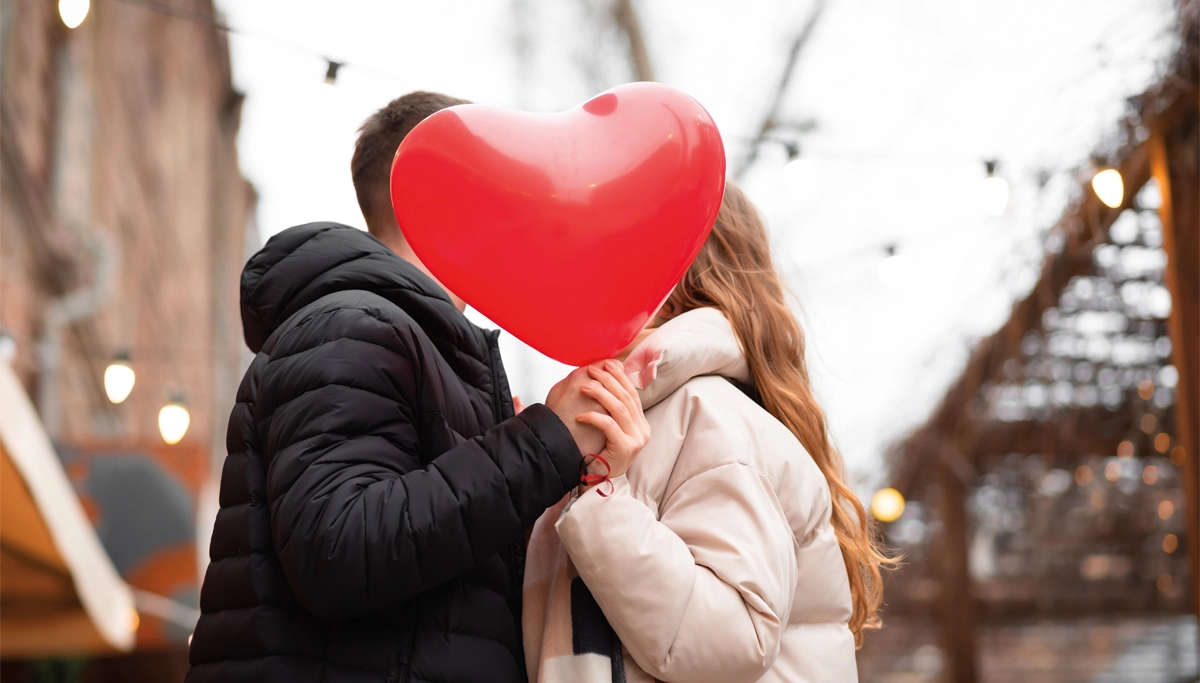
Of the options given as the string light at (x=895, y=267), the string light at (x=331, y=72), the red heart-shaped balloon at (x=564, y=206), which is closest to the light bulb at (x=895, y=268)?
the string light at (x=895, y=267)

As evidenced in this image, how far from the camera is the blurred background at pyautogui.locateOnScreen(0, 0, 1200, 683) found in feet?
13.9

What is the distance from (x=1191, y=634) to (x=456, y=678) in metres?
12.5

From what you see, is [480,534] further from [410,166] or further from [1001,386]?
Result: [1001,386]

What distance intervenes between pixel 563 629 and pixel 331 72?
2898 mm

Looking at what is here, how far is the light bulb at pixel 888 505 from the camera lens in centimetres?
802

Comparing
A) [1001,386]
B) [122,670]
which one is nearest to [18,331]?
[122,670]

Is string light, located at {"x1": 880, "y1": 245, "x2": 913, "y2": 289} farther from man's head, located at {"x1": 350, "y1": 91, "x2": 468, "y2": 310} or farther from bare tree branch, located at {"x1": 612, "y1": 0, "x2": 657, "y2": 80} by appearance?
man's head, located at {"x1": 350, "y1": 91, "x2": 468, "y2": 310}

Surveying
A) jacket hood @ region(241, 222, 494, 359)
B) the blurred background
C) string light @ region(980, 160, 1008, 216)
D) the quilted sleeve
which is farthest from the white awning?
string light @ region(980, 160, 1008, 216)

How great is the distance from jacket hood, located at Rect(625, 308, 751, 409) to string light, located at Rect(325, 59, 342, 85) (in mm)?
2574

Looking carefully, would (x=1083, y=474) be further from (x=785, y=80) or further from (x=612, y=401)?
(x=612, y=401)

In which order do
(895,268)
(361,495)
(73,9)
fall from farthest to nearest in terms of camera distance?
1. (895,268)
2. (73,9)
3. (361,495)

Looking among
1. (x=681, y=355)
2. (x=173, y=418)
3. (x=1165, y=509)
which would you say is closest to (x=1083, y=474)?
(x=1165, y=509)

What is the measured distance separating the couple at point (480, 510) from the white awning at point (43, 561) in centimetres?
200

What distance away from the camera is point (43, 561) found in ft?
13.2
